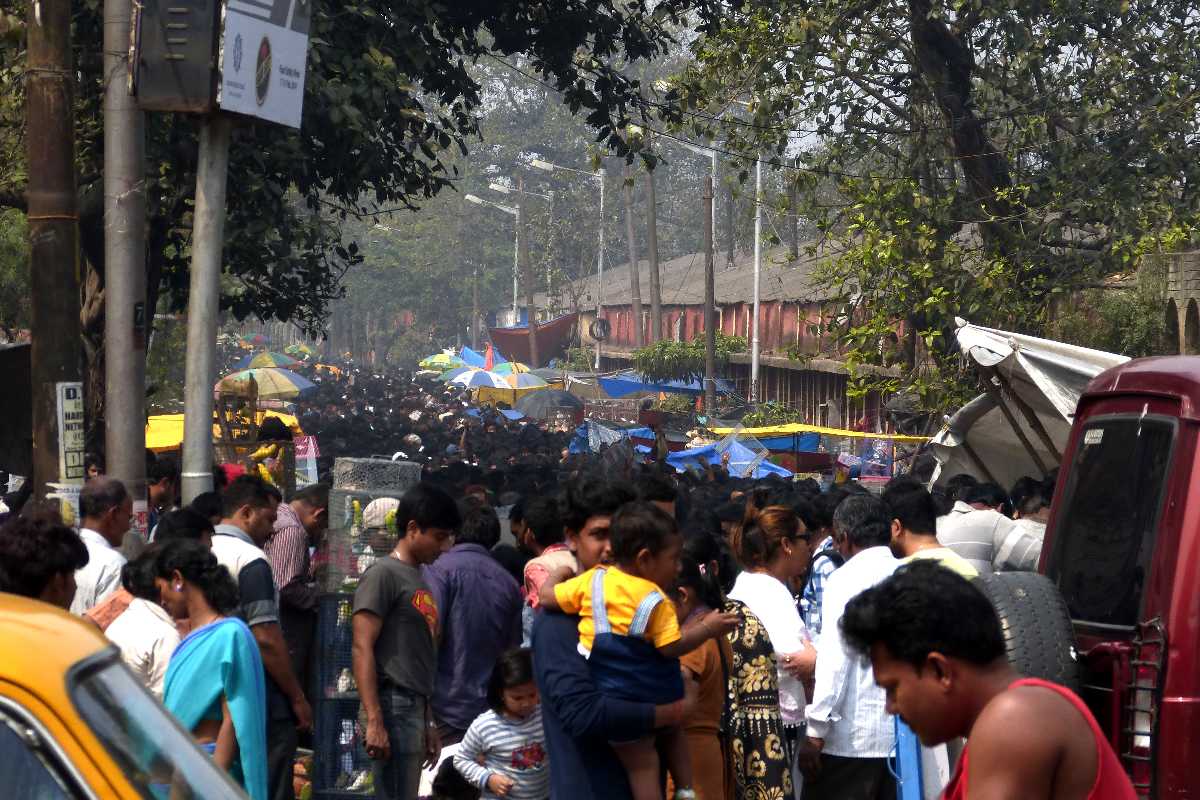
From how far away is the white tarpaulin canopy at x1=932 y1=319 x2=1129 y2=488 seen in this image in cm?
1002

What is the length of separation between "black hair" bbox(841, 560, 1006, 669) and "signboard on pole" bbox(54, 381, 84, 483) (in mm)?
5506

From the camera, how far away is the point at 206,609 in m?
4.75

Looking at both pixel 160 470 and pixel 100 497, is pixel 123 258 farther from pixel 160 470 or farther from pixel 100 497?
pixel 160 470

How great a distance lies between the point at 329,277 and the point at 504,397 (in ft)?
97.5

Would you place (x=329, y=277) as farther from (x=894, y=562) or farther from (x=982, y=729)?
(x=982, y=729)

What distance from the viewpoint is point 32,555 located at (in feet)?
14.6

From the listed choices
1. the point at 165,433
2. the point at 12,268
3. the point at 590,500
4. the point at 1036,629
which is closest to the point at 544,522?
the point at 590,500

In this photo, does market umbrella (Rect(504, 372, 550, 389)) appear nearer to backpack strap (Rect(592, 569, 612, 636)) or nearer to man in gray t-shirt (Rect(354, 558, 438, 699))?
man in gray t-shirt (Rect(354, 558, 438, 699))

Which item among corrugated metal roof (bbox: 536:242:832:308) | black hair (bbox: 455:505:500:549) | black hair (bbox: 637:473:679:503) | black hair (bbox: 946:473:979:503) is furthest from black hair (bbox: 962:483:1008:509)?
corrugated metal roof (bbox: 536:242:832:308)

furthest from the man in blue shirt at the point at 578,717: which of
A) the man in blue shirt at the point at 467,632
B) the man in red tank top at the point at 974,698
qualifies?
the man in blue shirt at the point at 467,632

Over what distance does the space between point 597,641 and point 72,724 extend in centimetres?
210

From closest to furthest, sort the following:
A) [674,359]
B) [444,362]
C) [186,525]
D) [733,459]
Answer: [186,525]
[733,459]
[674,359]
[444,362]

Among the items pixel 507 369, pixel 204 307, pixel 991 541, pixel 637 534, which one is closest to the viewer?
pixel 637 534

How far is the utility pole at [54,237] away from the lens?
744 centimetres
